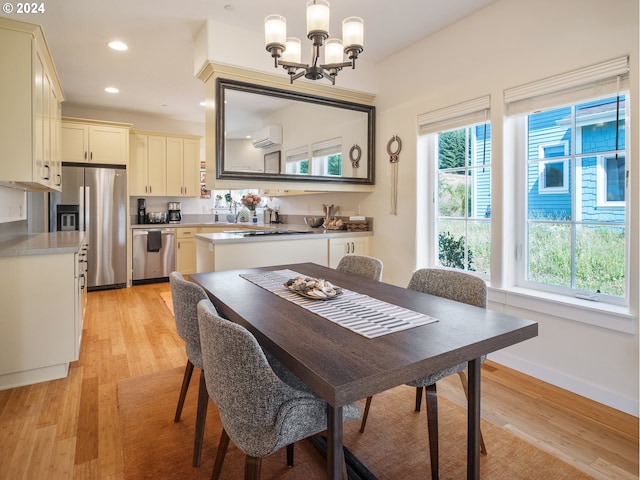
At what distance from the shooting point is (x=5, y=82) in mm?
2311

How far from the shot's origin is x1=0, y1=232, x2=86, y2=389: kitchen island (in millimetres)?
2344

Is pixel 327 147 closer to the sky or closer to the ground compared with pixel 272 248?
closer to the sky

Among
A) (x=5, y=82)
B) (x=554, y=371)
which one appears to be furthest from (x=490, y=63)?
(x=5, y=82)

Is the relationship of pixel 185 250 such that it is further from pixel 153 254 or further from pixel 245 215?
pixel 245 215

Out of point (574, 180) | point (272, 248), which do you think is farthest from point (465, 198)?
point (272, 248)

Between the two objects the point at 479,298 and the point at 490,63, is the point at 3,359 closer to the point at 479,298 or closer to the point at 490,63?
the point at 479,298

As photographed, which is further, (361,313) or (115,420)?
(115,420)

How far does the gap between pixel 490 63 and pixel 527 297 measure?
69.9 inches

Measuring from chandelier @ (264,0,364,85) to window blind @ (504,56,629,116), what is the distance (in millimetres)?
1366

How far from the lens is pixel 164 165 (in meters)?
5.82

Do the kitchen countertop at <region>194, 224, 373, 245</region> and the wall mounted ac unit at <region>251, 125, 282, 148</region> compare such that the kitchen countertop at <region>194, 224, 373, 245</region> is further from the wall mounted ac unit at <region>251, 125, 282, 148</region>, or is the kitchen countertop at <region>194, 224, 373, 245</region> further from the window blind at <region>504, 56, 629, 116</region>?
the window blind at <region>504, 56, 629, 116</region>

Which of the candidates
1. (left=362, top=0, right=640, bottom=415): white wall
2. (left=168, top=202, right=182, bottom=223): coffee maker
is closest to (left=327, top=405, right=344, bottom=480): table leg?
(left=362, top=0, right=640, bottom=415): white wall

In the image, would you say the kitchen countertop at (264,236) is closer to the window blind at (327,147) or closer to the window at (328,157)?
the window at (328,157)

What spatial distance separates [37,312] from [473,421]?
8.84 ft
